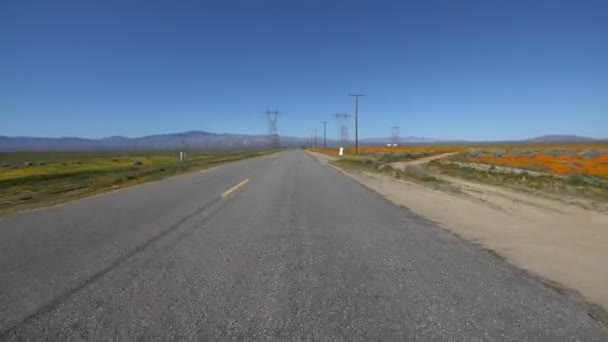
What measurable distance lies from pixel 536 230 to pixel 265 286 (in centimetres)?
523

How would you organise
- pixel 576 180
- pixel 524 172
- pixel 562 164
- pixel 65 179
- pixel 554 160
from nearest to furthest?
pixel 576 180 < pixel 524 172 < pixel 65 179 < pixel 562 164 < pixel 554 160

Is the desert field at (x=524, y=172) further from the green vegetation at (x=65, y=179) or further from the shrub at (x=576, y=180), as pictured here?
the green vegetation at (x=65, y=179)

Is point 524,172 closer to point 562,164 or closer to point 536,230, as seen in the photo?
point 562,164

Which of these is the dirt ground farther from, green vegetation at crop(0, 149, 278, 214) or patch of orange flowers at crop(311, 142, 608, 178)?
patch of orange flowers at crop(311, 142, 608, 178)

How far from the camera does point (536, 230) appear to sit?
213 inches

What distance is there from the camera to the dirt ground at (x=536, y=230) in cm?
345

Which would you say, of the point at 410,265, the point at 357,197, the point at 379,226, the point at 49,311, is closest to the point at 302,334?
the point at 410,265

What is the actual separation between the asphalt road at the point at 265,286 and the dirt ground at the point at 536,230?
17.0 inches

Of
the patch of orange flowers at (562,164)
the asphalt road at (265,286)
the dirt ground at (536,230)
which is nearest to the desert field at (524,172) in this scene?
the patch of orange flowers at (562,164)

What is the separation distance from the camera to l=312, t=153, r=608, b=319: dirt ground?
3447mm

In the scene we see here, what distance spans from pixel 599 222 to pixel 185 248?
8026 millimetres

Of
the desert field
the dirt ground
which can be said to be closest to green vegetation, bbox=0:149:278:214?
the dirt ground

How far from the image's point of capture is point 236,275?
329 centimetres

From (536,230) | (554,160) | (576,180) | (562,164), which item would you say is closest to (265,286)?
(536,230)
